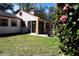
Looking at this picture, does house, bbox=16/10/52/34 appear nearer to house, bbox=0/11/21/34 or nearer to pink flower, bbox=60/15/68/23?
house, bbox=0/11/21/34

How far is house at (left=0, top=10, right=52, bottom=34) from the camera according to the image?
3537mm

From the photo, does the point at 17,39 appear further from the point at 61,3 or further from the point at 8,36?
the point at 61,3

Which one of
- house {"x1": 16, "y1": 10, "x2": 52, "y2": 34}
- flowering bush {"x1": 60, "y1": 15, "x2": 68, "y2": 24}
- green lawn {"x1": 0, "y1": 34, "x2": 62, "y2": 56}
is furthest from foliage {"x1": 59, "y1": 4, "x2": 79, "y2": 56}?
house {"x1": 16, "y1": 10, "x2": 52, "y2": 34}

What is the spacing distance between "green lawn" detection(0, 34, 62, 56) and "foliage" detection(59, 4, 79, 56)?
2.82 ft

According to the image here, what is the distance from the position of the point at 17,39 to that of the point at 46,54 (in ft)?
2.78

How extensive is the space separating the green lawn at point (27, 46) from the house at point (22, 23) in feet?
0.53

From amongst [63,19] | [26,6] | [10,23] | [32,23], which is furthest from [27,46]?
[63,19]

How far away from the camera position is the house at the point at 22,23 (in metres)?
3.54

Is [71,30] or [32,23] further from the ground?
[71,30]

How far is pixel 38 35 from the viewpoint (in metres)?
3.69

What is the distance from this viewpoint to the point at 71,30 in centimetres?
241

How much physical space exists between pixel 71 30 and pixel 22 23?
166 centimetres

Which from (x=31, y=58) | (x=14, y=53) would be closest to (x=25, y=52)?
(x=14, y=53)

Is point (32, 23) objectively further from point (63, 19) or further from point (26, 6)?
point (63, 19)
